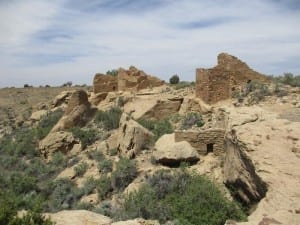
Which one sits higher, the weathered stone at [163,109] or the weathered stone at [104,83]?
the weathered stone at [104,83]

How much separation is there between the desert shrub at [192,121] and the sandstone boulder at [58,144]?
488 centimetres

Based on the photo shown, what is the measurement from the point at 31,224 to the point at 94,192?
20.6 feet

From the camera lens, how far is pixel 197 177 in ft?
33.0

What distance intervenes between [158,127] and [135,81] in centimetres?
832

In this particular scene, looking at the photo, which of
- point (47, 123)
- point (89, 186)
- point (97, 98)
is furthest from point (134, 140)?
point (97, 98)

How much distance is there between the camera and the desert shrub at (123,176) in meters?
11.7

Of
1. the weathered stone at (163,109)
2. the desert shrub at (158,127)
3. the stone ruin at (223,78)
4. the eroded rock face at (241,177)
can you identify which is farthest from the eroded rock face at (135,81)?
the eroded rock face at (241,177)

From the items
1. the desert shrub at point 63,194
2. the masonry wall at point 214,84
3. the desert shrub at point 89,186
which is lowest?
the desert shrub at point 63,194

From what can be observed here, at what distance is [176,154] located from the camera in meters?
11.5

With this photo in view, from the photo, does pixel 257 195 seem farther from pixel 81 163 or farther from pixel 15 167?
pixel 15 167

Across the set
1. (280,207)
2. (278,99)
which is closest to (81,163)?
(278,99)

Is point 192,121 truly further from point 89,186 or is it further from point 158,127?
point 89,186

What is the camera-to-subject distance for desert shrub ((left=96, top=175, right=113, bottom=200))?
38.2 ft

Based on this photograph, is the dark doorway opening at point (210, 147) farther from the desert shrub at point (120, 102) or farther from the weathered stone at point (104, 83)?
the weathered stone at point (104, 83)
